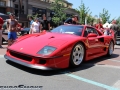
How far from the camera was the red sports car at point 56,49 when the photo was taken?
404 cm

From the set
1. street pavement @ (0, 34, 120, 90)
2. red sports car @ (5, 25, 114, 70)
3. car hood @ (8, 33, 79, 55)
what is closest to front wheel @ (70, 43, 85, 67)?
red sports car @ (5, 25, 114, 70)

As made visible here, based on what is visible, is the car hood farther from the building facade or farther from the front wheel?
the building facade

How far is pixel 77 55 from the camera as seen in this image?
4832 millimetres

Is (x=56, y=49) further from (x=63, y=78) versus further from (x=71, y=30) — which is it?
(x=71, y=30)

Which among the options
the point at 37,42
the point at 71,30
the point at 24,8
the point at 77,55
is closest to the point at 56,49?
the point at 37,42

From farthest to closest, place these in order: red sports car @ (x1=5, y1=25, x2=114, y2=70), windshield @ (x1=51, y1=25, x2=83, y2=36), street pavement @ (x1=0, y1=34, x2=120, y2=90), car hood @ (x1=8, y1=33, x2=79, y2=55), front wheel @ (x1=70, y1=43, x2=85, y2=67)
Answer: windshield @ (x1=51, y1=25, x2=83, y2=36)
front wheel @ (x1=70, y1=43, x2=85, y2=67)
car hood @ (x1=8, y1=33, x2=79, y2=55)
red sports car @ (x1=5, y1=25, x2=114, y2=70)
street pavement @ (x1=0, y1=34, x2=120, y2=90)

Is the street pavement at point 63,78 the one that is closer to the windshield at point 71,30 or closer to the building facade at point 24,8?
the windshield at point 71,30

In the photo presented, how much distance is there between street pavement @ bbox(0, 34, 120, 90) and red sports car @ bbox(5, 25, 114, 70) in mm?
185

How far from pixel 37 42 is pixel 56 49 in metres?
0.65

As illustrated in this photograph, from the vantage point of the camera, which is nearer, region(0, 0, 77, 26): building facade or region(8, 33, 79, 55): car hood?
region(8, 33, 79, 55): car hood

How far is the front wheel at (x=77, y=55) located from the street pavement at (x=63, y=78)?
0.16 metres

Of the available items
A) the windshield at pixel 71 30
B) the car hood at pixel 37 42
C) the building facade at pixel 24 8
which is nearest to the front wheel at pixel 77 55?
the car hood at pixel 37 42

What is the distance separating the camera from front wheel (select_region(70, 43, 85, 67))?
4616mm

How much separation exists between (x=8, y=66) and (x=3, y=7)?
2666 centimetres
